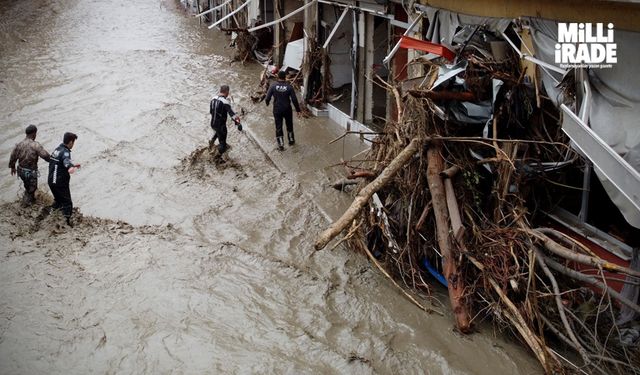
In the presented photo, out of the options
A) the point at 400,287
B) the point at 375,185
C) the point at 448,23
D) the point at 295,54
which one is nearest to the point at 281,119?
the point at 448,23

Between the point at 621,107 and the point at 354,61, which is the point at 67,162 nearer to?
the point at 354,61

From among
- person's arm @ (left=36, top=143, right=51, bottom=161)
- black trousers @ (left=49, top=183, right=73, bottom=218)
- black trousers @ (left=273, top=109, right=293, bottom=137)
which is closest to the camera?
black trousers @ (left=49, top=183, right=73, bottom=218)

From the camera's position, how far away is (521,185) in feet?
21.6

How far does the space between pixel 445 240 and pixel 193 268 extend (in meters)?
3.19

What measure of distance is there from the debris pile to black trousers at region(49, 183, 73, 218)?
14.6 feet

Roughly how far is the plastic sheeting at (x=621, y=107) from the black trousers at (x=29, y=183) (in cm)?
797

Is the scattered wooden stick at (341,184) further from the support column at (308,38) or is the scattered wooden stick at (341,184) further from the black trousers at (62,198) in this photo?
the support column at (308,38)

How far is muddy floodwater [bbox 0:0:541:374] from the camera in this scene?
19.0ft

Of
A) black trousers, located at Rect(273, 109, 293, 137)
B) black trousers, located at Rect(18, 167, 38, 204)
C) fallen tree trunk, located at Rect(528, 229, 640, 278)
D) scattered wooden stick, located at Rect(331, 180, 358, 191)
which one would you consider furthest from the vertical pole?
fallen tree trunk, located at Rect(528, 229, 640, 278)

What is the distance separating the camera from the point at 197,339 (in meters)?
5.96

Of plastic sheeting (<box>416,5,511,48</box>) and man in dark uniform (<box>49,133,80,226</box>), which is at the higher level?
plastic sheeting (<box>416,5,511,48</box>)

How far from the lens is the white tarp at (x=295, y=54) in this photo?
1559 centimetres

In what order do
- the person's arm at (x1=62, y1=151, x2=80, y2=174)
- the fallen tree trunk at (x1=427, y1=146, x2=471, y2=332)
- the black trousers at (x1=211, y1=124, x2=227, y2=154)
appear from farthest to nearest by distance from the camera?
the black trousers at (x1=211, y1=124, x2=227, y2=154) < the person's arm at (x1=62, y1=151, x2=80, y2=174) < the fallen tree trunk at (x1=427, y1=146, x2=471, y2=332)

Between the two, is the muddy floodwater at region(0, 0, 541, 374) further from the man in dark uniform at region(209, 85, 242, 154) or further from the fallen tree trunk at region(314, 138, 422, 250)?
the fallen tree trunk at region(314, 138, 422, 250)
